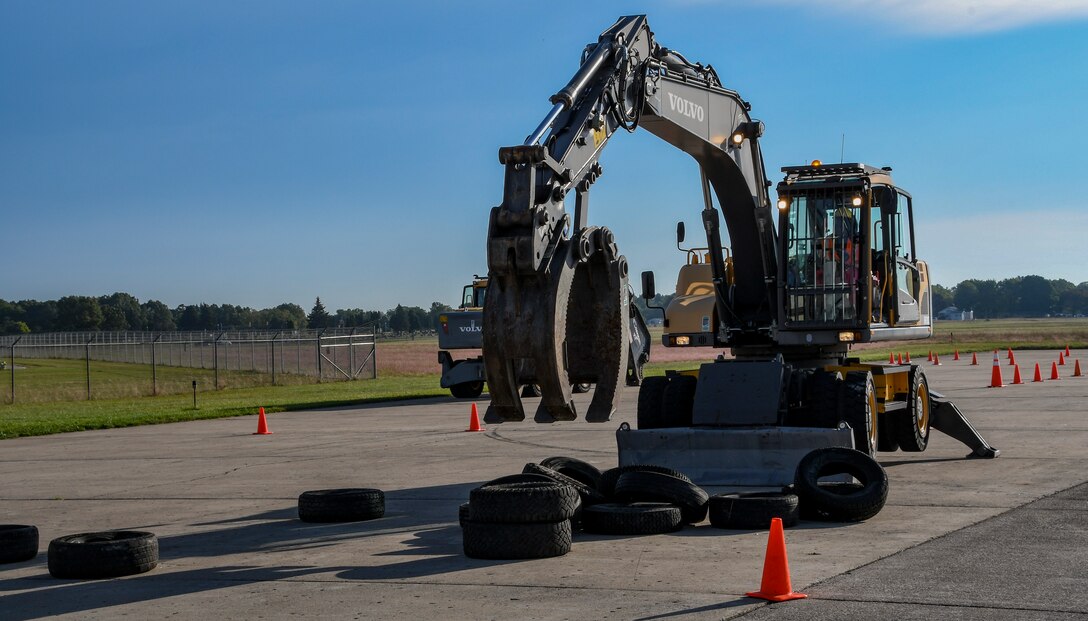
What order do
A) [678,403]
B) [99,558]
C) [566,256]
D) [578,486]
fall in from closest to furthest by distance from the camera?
[99,558] → [566,256] → [578,486] → [678,403]

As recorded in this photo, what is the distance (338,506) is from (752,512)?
13.4 ft

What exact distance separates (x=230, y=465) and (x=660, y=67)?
29.8 ft

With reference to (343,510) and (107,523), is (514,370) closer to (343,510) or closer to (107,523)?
(343,510)

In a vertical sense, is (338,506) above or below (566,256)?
below

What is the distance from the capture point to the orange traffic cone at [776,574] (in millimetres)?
8109

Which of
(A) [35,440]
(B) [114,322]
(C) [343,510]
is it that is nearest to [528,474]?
(C) [343,510]

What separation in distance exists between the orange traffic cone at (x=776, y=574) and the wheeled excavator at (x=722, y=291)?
7.13ft

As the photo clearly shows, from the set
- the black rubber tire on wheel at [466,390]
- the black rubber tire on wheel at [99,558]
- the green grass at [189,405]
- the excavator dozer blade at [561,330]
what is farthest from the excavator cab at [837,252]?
the black rubber tire on wheel at [466,390]

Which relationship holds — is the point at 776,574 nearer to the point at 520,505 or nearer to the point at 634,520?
the point at 520,505

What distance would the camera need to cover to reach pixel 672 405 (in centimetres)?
1506

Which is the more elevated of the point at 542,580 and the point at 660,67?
the point at 660,67

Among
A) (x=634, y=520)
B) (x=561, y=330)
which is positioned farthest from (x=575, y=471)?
(x=561, y=330)

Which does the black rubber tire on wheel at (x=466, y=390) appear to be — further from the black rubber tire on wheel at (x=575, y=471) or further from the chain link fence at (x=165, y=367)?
the black rubber tire on wheel at (x=575, y=471)

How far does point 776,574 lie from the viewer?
818 cm
